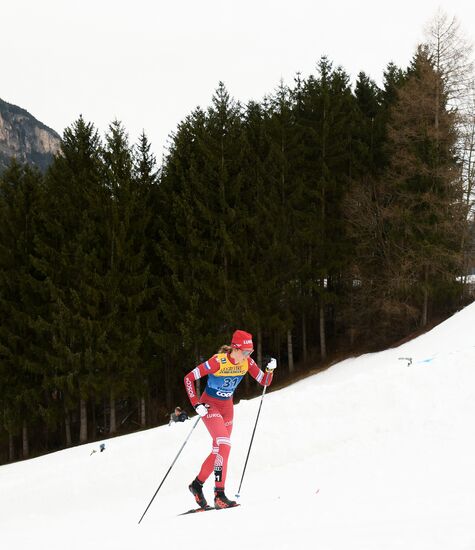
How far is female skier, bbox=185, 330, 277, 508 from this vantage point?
682 centimetres

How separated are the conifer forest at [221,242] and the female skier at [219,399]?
15786 millimetres

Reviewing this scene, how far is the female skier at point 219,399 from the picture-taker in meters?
6.82

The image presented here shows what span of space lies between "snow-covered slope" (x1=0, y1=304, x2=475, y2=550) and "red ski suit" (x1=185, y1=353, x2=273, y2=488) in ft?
2.33

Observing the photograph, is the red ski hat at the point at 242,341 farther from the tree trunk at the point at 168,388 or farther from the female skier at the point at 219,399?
the tree trunk at the point at 168,388

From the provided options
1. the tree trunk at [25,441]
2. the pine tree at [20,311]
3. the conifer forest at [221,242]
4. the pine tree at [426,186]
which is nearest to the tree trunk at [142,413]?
the conifer forest at [221,242]

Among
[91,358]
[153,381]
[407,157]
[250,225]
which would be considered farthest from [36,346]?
[407,157]

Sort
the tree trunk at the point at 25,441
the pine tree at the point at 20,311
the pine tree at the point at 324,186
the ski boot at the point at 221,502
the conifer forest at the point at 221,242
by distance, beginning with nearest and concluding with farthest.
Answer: the ski boot at the point at 221,502, the conifer forest at the point at 221,242, the pine tree at the point at 20,311, the tree trunk at the point at 25,441, the pine tree at the point at 324,186

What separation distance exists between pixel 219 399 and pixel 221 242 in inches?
681

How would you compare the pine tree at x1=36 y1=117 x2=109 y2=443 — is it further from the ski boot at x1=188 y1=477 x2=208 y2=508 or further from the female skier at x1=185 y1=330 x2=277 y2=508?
the ski boot at x1=188 y1=477 x2=208 y2=508

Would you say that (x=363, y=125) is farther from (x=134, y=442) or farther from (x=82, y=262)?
(x=134, y=442)

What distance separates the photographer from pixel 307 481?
7488 millimetres

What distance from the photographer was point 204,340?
76.2 feet

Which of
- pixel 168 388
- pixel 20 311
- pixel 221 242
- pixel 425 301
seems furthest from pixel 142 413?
pixel 425 301

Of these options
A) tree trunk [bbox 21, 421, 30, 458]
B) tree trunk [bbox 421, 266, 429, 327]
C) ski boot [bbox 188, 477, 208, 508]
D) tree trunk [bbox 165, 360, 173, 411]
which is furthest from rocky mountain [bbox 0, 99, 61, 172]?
ski boot [bbox 188, 477, 208, 508]
